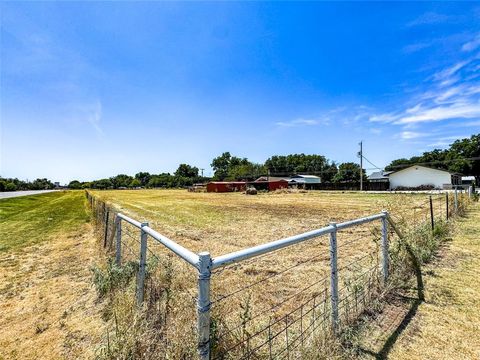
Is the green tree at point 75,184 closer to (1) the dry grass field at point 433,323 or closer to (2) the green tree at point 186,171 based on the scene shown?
(2) the green tree at point 186,171

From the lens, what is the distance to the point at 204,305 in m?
1.77

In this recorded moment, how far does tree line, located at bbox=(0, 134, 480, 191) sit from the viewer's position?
63031 mm

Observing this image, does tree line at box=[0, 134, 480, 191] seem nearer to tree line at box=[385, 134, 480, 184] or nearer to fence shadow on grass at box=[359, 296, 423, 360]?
tree line at box=[385, 134, 480, 184]

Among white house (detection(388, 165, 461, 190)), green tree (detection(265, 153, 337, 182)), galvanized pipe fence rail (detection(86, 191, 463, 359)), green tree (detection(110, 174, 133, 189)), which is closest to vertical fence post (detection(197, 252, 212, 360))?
galvanized pipe fence rail (detection(86, 191, 463, 359))

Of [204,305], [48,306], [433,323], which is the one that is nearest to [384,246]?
[433,323]

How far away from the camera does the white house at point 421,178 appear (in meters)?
42.2

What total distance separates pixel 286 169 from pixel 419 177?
54.6 metres

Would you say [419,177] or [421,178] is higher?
[419,177]

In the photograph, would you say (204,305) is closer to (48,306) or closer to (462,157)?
(48,306)

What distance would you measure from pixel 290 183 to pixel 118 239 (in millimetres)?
58514

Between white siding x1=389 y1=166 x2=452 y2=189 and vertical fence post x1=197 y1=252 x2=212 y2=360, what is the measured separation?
→ 51252mm

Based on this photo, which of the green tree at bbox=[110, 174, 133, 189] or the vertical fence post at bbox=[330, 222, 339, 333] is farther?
the green tree at bbox=[110, 174, 133, 189]

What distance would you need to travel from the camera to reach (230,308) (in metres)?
3.96

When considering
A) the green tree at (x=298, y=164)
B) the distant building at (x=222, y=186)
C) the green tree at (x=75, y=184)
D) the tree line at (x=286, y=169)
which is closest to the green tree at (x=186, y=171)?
the tree line at (x=286, y=169)
